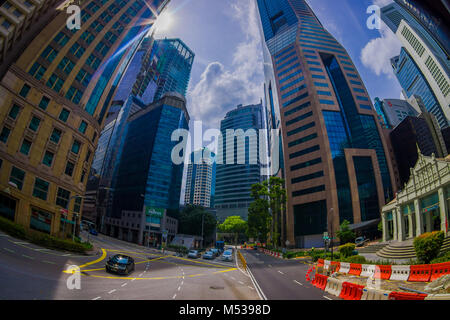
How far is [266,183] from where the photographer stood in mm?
58000

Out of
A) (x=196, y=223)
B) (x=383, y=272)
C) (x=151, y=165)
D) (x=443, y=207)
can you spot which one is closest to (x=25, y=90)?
(x=383, y=272)

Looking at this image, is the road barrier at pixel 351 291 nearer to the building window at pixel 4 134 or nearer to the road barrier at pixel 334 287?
the road barrier at pixel 334 287

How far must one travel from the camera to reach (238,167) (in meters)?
168

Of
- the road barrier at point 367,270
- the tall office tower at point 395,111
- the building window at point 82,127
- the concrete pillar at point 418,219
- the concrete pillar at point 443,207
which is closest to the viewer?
the road barrier at point 367,270

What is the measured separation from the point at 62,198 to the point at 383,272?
3952cm

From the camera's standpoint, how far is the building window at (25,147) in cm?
2742

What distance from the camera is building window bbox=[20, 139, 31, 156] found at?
2742cm

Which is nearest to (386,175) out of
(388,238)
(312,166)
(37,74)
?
(312,166)

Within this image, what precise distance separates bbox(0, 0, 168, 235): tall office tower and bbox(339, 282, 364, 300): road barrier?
104ft

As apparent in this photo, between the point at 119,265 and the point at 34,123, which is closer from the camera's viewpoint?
the point at 119,265

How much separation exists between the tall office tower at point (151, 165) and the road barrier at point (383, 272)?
74.2 metres

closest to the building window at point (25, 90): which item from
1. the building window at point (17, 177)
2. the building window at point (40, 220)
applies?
the building window at point (17, 177)

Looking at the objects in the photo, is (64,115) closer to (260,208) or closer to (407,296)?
(407,296)
